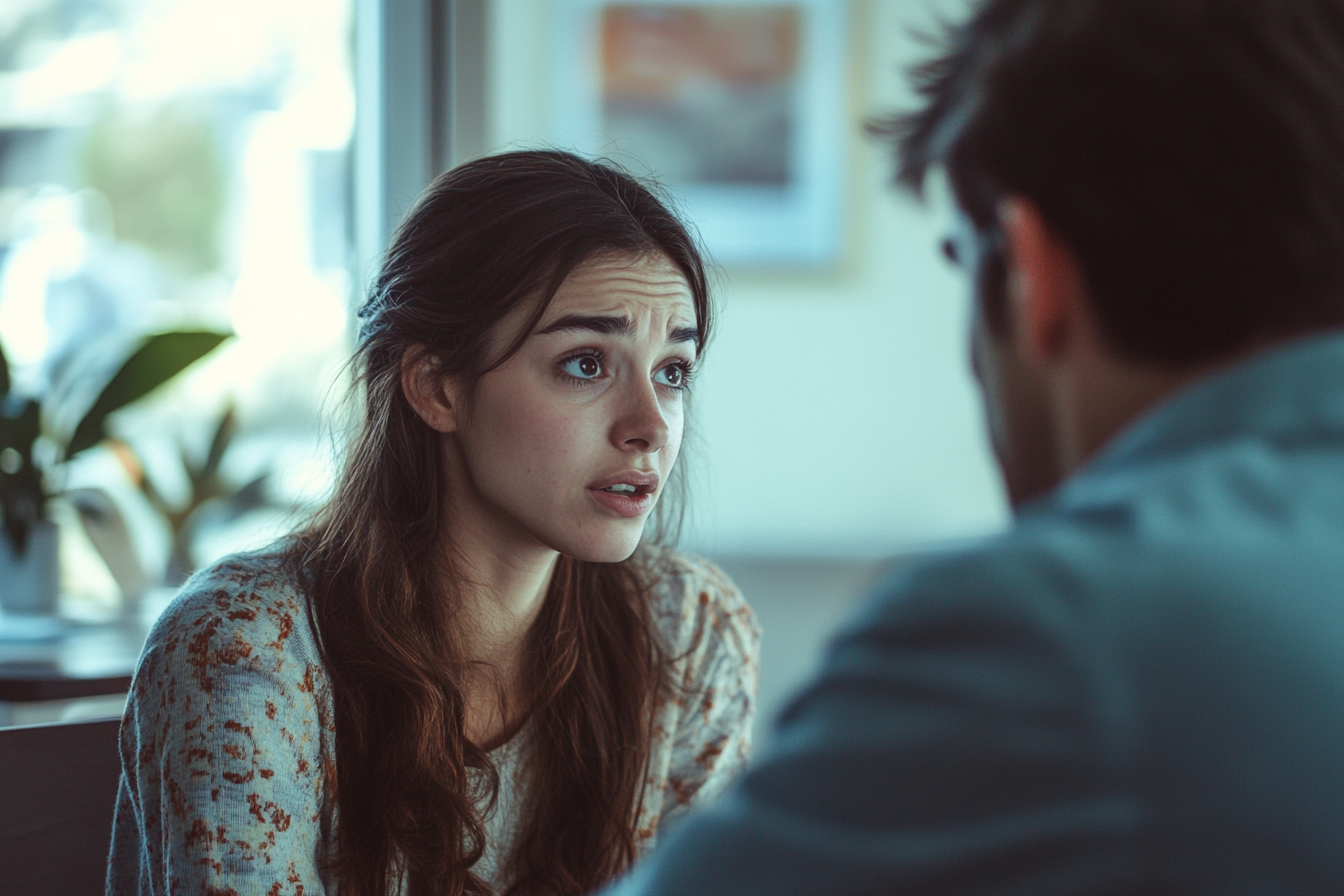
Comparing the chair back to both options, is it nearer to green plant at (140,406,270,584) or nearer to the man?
the man

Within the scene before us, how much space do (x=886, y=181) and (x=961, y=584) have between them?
1.13 feet

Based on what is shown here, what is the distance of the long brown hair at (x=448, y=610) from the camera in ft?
3.28

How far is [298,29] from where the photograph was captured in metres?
2.62

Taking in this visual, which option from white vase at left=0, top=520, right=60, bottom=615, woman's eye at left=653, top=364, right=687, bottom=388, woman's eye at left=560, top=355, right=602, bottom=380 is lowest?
white vase at left=0, top=520, right=60, bottom=615

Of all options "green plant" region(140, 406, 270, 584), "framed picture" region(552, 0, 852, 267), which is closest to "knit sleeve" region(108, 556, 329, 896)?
"green plant" region(140, 406, 270, 584)

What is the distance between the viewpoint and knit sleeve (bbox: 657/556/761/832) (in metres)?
1.23

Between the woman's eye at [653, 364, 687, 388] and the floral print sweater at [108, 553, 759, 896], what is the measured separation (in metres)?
0.37

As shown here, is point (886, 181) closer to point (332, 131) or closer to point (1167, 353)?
point (1167, 353)

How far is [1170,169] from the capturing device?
1.67 ft

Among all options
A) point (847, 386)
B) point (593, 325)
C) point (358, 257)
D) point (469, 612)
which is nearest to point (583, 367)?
point (593, 325)

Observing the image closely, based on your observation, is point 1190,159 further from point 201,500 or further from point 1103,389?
point 201,500

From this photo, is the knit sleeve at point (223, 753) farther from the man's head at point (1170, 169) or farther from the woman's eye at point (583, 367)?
the man's head at point (1170, 169)

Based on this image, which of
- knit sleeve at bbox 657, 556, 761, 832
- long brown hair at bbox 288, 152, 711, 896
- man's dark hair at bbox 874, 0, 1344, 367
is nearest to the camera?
man's dark hair at bbox 874, 0, 1344, 367

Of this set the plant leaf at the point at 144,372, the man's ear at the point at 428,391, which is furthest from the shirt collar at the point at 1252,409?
the plant leaf at the point at 144,372
